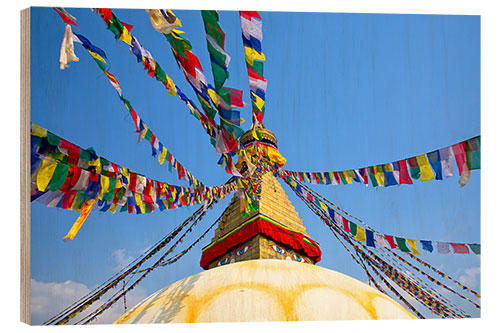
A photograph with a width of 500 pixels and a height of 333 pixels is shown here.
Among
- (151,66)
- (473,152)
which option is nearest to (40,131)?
(151,66)

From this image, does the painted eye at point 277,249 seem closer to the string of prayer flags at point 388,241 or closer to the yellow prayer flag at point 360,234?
the string of prayer flags at point 388,241

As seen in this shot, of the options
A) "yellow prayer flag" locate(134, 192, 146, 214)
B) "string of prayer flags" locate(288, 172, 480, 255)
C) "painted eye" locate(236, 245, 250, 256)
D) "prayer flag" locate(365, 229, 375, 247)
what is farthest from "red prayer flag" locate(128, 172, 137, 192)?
"prayer flag" locate(365, 229, 375, 247)

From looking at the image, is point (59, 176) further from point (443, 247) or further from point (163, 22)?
point (443, 247)

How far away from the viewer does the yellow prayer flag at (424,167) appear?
456cm

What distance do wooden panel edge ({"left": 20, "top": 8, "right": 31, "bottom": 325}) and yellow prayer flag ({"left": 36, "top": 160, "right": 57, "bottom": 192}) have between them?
1193 mm

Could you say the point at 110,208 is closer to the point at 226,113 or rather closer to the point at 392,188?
the point at 226,113

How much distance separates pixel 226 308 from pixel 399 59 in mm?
3081

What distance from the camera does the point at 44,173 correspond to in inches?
122

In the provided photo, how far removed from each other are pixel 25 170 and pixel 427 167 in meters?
3.69

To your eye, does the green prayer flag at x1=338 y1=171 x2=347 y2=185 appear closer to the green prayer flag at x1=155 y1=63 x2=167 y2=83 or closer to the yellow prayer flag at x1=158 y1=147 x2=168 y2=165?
the yellow prayer flag at x1=158 y1=147 x2=168 y2=165

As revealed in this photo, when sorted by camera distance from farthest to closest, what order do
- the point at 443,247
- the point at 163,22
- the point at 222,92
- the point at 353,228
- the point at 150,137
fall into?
the point at 353,228, the point at 443,247, the point at 150,137, the point at 222,92, the point at 163,22

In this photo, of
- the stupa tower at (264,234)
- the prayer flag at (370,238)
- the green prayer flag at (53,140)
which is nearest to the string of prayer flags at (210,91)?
the green prayer flag at (53,140)

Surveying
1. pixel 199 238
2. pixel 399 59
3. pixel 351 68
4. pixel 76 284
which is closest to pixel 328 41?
pixel 351 68

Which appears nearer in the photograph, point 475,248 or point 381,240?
point 475,248
